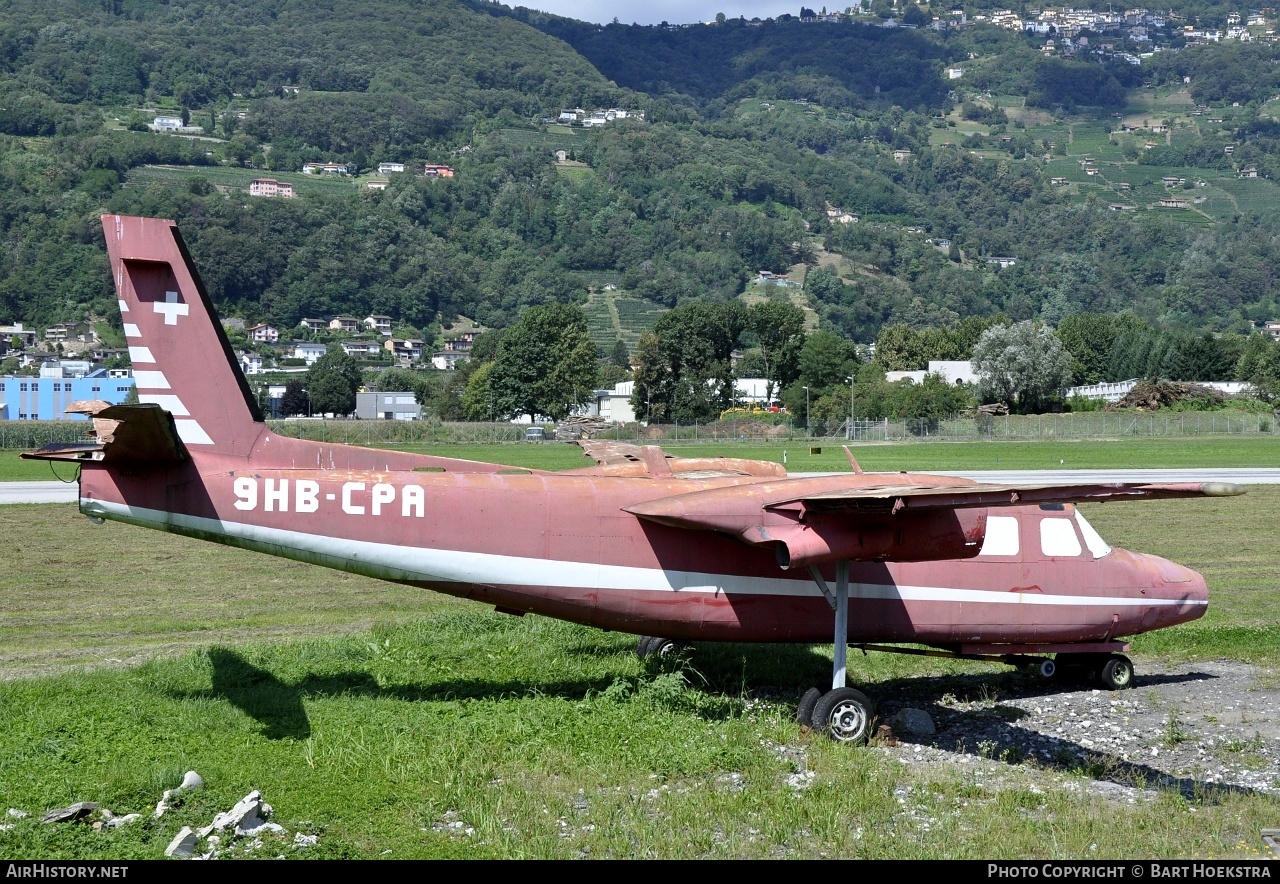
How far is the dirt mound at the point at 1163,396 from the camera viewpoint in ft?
355

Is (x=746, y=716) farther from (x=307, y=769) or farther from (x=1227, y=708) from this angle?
(x=1227, y=708)


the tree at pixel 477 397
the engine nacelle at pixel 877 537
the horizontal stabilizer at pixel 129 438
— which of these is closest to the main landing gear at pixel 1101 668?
the engine nacelle at pixel 877 537

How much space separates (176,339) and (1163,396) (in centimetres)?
10918

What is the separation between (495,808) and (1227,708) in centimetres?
991

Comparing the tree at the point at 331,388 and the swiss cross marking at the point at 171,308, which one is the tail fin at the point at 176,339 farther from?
the tree at the point at 331,388

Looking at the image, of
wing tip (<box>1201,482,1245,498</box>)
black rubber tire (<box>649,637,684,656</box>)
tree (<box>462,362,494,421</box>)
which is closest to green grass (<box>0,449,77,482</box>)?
black rubber tire (<box>649,637,684,656</box>)

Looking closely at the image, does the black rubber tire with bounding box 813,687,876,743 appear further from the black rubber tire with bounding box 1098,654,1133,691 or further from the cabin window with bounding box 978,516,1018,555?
the black rubber tire with bounding box 1098,654,1133,691

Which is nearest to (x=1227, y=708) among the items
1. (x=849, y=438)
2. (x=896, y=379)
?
(x=849, y=438)

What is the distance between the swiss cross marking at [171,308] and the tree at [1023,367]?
362ft

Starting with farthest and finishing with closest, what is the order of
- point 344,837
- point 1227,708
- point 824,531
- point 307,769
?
point 1227,708 < point 824,531 < point 307,769 < point 344,837

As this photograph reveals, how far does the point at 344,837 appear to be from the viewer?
10250 millimetres

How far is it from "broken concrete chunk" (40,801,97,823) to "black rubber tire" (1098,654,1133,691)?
12.6 metres

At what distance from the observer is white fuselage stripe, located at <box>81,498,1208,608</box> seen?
13.6 meters
